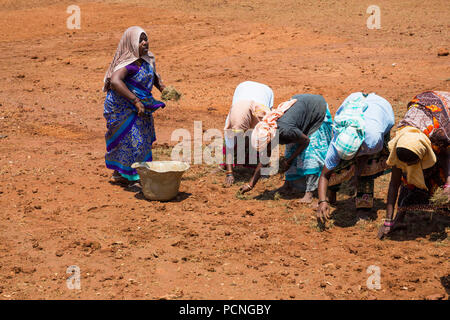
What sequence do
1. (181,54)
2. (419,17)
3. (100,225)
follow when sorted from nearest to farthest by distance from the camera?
(100,225) < (181,54) < (419,17)

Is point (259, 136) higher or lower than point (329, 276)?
higher

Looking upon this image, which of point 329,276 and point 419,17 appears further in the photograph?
point 419,17

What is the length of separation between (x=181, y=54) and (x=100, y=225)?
914 centimetres

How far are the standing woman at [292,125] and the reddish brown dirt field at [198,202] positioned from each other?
0.62 meters

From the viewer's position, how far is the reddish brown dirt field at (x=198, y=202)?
4.33 meters

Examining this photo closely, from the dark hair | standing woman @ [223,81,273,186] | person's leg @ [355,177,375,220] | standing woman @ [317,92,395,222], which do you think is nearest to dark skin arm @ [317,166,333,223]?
standing woman @ [317,92,395,222]

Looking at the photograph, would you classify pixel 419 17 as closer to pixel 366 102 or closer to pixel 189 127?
pixel 189 127

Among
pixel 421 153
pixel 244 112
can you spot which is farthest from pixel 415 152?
pixel 244 112

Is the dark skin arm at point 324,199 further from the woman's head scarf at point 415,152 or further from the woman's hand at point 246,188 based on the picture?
the woman's hand at point 246,188

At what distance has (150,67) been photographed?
6.16 meters

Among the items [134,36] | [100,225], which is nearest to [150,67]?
[134,36]

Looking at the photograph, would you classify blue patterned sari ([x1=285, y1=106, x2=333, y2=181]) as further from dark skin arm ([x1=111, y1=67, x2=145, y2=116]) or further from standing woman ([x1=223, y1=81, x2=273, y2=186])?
dark skin arm ([x1=111, y1=67, x2=145, y2=116])

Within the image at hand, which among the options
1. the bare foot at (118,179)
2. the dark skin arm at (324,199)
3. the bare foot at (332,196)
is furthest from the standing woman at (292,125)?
the bare foot at (118,179)

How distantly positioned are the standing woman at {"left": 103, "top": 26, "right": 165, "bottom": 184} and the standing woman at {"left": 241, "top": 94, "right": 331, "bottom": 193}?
1.26 m
